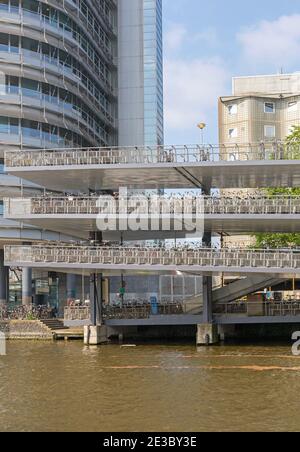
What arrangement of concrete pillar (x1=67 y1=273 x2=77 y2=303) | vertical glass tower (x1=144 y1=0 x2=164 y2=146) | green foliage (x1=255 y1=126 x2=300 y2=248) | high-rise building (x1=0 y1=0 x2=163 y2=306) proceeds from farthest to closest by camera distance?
vertical glass tower (x1=144 y1=0 x2=164 y2=146)
concrete pillar (x1=67 y1=273 x2=77 y2=303)
high-rise building (x1=0 y1=0 x2=163 y2=306)
green foliage (x1=255 y1=126 x2=300 y2=248)

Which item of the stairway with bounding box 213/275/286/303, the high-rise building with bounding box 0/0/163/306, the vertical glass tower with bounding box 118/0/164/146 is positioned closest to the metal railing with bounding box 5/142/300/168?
the stairway with bounding box 213/275/286/303

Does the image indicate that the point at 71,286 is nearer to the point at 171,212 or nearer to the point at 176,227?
the point at 176,227

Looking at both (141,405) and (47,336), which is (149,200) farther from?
(141,405)

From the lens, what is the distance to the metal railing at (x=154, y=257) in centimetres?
4059

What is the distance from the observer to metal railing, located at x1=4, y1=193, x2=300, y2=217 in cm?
4166

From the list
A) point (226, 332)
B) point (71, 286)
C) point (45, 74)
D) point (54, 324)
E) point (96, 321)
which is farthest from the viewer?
point (71, 286)

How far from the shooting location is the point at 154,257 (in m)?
42.2

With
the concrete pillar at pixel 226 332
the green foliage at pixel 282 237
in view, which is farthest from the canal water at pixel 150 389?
the green foliage at pixel 282 237

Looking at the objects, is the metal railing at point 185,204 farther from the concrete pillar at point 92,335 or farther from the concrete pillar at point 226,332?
the concrete pillar at point 226,332

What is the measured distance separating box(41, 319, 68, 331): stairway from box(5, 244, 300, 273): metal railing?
222 inches
